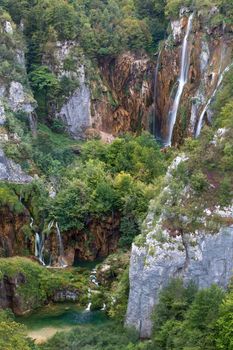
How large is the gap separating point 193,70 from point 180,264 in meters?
21.0

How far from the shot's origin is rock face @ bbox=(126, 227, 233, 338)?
22.6 meters

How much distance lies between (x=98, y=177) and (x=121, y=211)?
2.34 metres

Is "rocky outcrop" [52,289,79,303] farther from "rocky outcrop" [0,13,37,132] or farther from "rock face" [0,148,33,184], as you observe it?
"rocky outcrop" [0,13,37,132]

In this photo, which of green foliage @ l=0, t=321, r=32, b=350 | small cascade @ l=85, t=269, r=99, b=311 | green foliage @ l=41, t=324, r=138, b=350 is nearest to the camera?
green foliage @ l=0, t=321, r=32, b=350

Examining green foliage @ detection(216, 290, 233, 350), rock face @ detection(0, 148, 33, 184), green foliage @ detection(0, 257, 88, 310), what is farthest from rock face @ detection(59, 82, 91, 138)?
green foliage @ detection(216, 290, 233, 350)

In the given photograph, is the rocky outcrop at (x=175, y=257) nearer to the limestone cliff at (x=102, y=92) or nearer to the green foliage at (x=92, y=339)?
the green foliage at (x=92, y=339)

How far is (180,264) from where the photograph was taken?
22.9 metres

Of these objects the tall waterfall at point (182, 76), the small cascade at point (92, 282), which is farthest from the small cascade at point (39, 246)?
the tall waterfall at point (182, 76)

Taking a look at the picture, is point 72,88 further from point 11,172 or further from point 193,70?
point 11,172

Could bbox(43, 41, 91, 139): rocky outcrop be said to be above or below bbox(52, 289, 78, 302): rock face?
above

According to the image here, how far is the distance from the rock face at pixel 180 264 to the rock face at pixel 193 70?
629 inches

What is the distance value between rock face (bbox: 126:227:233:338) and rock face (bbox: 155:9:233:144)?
16.0 metres

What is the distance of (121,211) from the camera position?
3288 cm

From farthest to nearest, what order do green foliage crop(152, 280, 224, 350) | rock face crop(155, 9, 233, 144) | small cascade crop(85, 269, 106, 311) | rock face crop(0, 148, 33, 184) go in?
rock face crop(155, 9, 233, 144) < rock face crop(0, 148, 33, 184) < small cascade crop(85, 269, 106, 311) < green foliage crop(152, 280, 224, 350)
